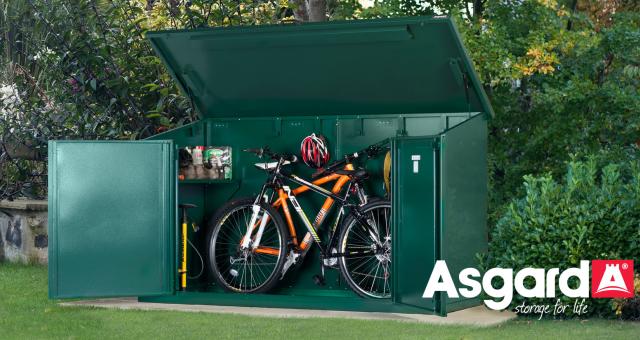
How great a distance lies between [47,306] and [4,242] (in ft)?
14.2

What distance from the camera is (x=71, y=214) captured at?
991 cm

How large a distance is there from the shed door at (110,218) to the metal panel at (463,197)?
2.41m

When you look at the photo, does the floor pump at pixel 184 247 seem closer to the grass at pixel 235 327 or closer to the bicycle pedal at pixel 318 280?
the grass at pixel 235 327

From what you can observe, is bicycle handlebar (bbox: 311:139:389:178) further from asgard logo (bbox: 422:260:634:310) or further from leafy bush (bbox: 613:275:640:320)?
leafy bush (bbox: 613:275:640:320)

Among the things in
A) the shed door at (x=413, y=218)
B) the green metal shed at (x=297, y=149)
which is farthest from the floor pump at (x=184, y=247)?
the shed door at (x=413, y=218)

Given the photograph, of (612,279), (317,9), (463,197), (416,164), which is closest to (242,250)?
(416,164)

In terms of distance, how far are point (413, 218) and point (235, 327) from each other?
1.71 m

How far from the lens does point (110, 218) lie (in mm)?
9977

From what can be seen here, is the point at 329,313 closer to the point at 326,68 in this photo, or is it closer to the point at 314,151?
the point at 314,151

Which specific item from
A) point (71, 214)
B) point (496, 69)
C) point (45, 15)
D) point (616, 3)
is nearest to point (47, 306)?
point (71, 214)

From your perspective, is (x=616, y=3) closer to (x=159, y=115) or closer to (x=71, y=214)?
(x=159, y=115)

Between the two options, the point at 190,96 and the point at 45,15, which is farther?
the point at 45,15

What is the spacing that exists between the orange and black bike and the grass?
3.80ft

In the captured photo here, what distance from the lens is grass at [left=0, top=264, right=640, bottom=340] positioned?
8398 mm
